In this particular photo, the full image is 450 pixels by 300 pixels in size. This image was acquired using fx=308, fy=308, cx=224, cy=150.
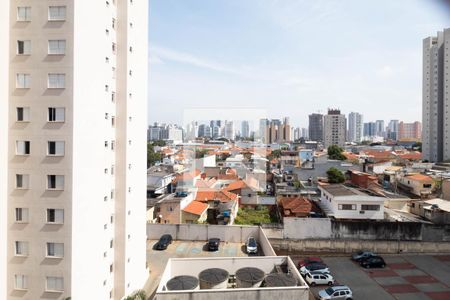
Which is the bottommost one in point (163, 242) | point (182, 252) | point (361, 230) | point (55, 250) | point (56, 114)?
point (182, 252)

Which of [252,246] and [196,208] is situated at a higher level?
[196,208]

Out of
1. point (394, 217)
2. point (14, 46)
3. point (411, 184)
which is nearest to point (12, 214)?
point (14, 46)

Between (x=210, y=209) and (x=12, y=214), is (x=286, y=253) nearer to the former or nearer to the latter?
(x=210, y=209)

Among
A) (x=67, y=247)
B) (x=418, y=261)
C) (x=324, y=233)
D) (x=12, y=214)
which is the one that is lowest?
(x=418, y=261)

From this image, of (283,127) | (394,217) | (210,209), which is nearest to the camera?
(394,217)

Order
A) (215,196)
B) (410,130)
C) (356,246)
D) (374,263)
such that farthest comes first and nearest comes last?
(410,130), (215,196), (356,246), (374,263)

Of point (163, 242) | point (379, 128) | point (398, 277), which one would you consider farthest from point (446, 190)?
point (379, 128)

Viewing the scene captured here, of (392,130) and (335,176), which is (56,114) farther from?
(392,130)

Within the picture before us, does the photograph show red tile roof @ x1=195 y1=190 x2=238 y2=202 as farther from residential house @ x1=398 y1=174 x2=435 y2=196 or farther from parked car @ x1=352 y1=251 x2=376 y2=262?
residential house @ x1=398 y1=174 x2=435 y2=196
